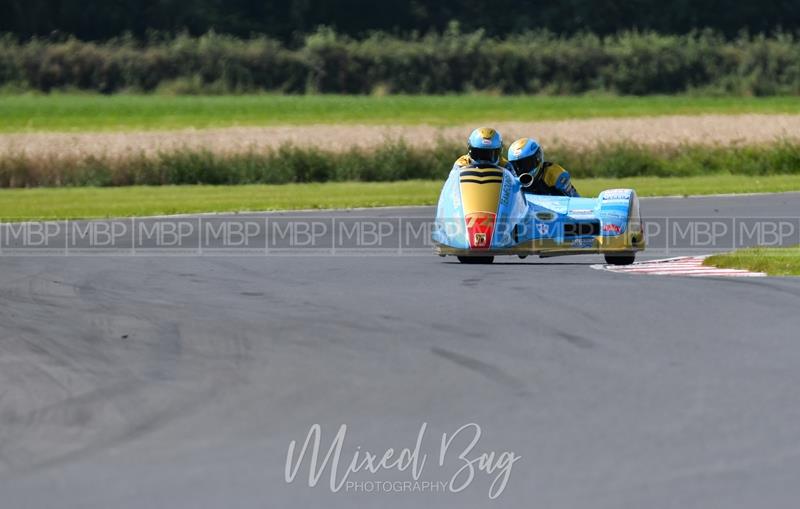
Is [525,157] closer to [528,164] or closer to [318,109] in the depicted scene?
[528,164]

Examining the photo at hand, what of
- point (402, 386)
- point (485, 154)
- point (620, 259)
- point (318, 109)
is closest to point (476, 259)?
point (485, 154)

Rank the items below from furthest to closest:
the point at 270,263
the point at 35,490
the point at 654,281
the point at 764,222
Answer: the point at 764,222 < the point at 270,263 < the point at 654,281 < the point at 35,490

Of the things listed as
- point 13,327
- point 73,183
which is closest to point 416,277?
point 13,327

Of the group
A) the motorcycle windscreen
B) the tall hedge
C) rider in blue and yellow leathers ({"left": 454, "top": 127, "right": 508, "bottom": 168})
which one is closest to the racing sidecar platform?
the motorcycle windscreen

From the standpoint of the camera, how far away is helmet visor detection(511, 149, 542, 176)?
16.0m

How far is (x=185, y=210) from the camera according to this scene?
25.1 metres

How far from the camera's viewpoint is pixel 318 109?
56844 millimetres

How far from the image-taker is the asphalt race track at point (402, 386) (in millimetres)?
6699

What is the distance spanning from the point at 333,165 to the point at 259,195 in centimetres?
452

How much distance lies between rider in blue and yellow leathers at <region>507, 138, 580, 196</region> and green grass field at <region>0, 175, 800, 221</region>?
31.0 feet

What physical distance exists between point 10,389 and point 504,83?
5733 centimetres

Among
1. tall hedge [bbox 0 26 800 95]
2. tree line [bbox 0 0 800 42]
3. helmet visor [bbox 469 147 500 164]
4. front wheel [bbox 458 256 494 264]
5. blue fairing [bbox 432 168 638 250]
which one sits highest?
tree line [bbox 0 0 800 42]

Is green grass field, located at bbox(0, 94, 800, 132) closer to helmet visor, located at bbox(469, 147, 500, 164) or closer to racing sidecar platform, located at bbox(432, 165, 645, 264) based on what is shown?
helmet visor, located at bbox(469, 147, 500, 164)

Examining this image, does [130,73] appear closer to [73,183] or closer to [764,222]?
[73,183]
